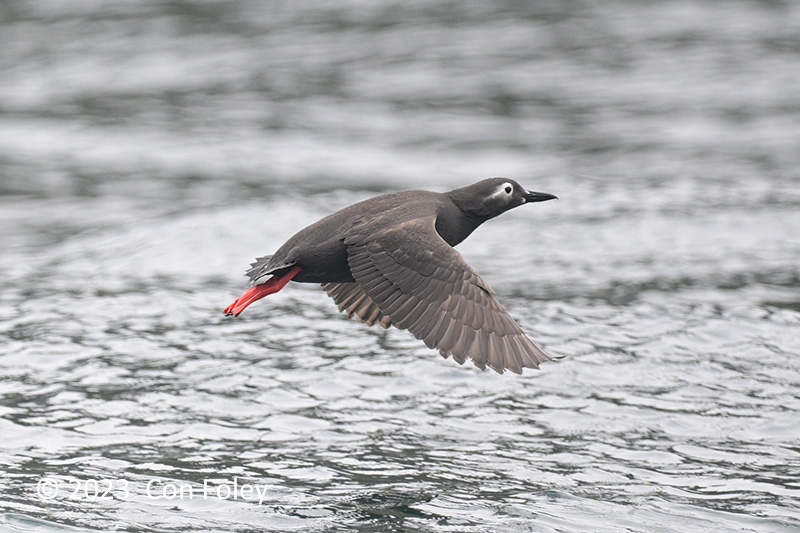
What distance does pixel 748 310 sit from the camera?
11344mm

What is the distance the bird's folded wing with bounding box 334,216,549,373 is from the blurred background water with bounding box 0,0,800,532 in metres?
1.28

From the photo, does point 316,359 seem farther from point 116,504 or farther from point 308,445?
point 116,504

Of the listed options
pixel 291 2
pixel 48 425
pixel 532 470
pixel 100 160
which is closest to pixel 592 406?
pixel 532 470

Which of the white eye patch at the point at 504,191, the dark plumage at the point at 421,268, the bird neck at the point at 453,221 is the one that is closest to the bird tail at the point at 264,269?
the dark plumage at the point at 421,268

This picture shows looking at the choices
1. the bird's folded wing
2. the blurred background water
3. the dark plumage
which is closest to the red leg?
the dark plumage

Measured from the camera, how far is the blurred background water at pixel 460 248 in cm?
826

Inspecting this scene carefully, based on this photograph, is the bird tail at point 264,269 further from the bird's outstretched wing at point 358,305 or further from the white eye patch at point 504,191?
the white eye patch at point 504,191

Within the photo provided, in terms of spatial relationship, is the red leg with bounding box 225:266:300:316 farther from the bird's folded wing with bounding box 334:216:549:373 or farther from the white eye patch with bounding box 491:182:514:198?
the white eye patch with bounding box 491:182:514:198

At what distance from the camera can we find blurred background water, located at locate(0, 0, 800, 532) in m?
8.26

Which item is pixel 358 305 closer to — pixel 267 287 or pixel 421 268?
pixel 267 287

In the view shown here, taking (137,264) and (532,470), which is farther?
(137,264)

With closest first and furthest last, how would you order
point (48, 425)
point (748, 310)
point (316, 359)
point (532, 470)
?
1. point (532, 470)
2. point (48, 425)
3. point (316, 359)
4. point (748, 310)

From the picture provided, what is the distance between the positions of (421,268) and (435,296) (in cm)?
19

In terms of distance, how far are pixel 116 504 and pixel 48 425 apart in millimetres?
1617
